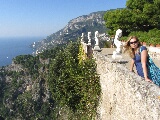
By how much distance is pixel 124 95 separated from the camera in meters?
9.18

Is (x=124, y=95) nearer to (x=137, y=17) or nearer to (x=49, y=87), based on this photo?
(x=137, y=17)

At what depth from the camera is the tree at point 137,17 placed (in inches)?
936

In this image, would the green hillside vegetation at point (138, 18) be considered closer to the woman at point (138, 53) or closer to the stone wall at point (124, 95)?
the stone wall at point (124, 95)

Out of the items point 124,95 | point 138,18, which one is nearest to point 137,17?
point 138,18

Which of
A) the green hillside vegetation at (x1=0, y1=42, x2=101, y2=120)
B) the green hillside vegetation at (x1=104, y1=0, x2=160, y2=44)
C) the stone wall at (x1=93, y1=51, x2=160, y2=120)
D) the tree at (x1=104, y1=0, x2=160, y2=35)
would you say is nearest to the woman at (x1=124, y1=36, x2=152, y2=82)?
the stone wall at (x1=93, y1=51, x2=160, y2=120)

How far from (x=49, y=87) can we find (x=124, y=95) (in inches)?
992

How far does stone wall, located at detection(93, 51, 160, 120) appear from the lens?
21.9 ft

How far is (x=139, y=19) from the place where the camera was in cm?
2405

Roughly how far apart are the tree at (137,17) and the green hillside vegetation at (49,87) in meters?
3.87

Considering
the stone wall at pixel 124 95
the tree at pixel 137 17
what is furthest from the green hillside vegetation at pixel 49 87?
the tree at pixel 137 17

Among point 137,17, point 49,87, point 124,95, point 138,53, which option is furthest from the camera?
point 49,87

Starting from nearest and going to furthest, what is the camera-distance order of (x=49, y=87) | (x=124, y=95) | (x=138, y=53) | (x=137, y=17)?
(x=138, y=53) < (x=124, y=95) < (x=137, y=17) < (x=49, y=87)

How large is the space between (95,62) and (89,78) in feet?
2.67

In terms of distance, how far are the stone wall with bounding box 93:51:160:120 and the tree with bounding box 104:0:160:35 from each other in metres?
10.6
